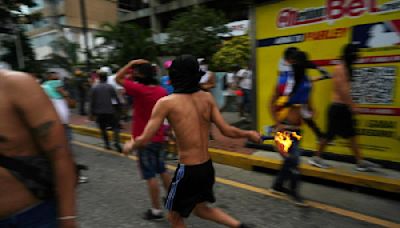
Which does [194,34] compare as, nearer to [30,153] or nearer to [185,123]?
[185,123]

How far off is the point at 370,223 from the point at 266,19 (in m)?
3.66

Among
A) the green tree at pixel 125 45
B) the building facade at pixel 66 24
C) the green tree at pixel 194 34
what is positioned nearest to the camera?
the green tree at pixel 125 45

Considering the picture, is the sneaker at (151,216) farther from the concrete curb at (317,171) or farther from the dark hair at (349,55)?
the dark hair at (349,55)

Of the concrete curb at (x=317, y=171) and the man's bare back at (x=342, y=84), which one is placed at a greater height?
the man's bare back at (x=342, y=84)

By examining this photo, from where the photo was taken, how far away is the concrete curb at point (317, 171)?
404 cm

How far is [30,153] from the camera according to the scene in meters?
1.41

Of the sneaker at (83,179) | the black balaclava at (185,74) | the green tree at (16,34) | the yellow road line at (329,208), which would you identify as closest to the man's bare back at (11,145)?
the black balaclava at (185,74)

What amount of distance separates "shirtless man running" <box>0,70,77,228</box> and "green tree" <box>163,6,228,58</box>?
1289cm

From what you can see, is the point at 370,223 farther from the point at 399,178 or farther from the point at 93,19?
the point at 93,19

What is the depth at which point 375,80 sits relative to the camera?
4613 mm

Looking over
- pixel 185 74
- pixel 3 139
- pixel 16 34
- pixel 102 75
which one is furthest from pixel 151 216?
pixel 16 34

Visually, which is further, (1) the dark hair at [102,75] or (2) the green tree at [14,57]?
(2) the green tree at [14,57]

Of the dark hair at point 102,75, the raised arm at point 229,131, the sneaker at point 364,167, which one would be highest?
the dark hair at point 102,75

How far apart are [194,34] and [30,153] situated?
13202mm
